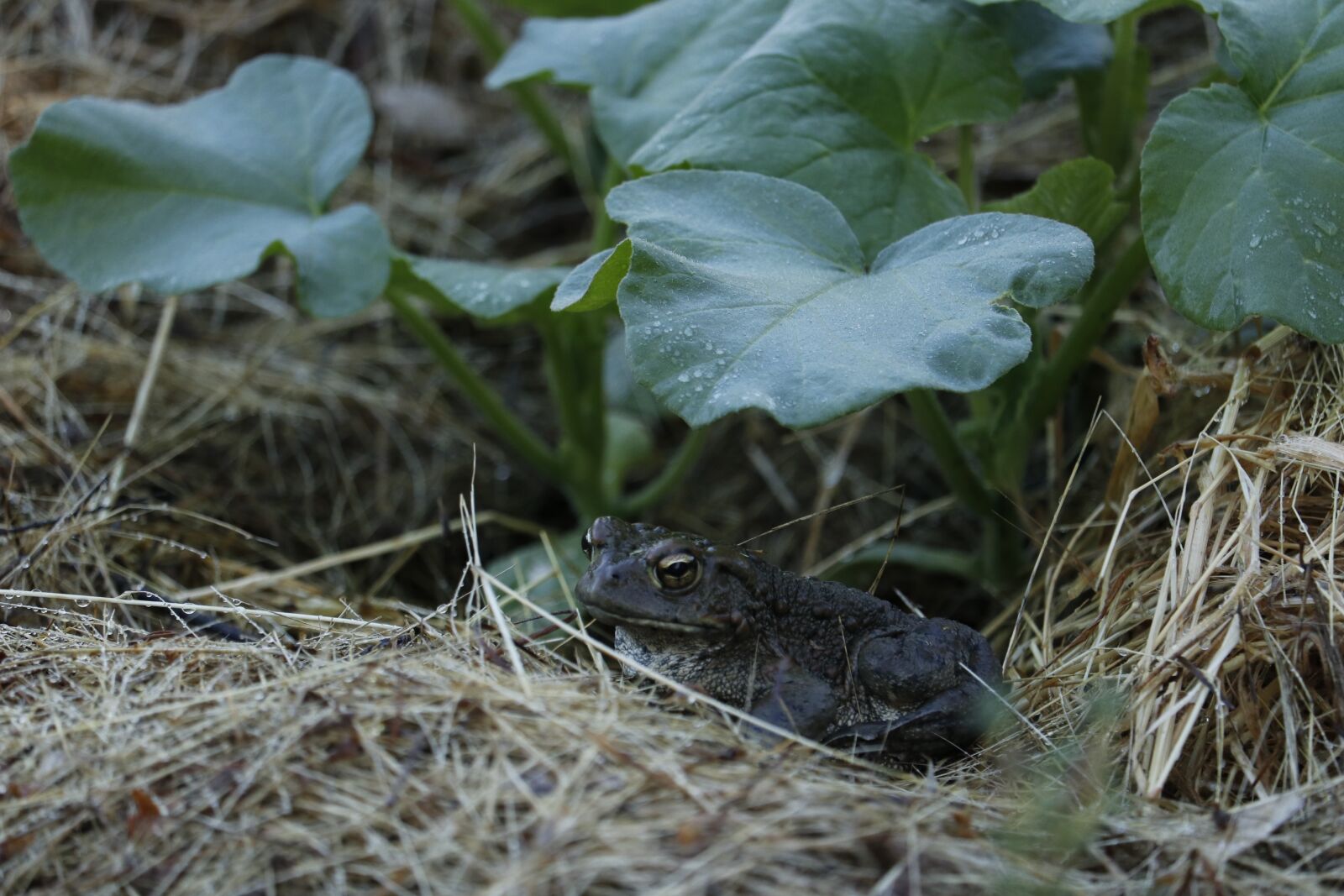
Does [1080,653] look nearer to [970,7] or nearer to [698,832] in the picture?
[698,832]

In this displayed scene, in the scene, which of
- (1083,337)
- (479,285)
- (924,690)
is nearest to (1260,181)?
(1083,337)

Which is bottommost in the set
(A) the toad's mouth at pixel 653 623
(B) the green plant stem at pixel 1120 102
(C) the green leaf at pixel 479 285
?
(A) the toad's mouth at pixel 653 623

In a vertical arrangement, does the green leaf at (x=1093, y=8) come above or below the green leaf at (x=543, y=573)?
above

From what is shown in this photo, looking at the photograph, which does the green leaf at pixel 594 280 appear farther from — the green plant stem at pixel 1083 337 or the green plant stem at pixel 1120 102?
the green plant stem at pixel 1120 102

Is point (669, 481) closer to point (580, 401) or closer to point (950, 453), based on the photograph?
point (580, 401)

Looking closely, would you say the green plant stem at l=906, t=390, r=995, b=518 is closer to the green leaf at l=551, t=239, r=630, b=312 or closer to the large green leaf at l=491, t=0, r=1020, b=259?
the large green leaf at l=491, t=0, r=1020, b=259

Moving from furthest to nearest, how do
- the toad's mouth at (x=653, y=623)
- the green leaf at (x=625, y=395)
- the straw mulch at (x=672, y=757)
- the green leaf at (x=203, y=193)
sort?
the green leaf at (x=625, y=395)
the green leaf at (x=203, y=193)
the toad's mouth at (x=653, y=623)
the straw mulch at (x=672, y=757)

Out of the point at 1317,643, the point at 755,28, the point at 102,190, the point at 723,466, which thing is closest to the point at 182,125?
the point at 102,190

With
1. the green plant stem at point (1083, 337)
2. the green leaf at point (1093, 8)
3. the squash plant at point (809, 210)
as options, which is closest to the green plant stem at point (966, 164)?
the squash plant at point (809, 210)
